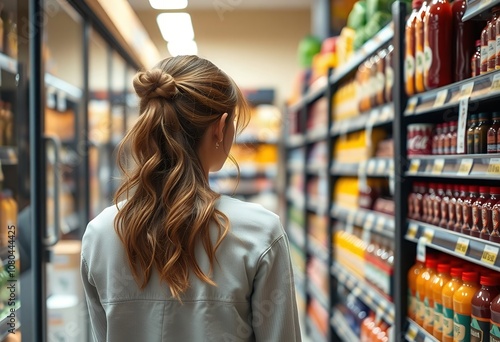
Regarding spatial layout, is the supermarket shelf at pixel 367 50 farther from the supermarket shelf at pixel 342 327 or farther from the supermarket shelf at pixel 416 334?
the supermarket shelf at pixel 342 327

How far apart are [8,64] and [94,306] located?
1.26 m

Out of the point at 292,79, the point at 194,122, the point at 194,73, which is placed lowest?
the point at 194,122

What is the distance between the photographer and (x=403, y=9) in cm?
255

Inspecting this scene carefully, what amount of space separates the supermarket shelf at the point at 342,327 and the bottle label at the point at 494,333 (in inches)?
73.3

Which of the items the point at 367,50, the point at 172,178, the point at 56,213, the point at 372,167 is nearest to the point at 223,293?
the point at 172,178

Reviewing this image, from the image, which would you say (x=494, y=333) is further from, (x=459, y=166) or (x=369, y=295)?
(x=369, y=295)

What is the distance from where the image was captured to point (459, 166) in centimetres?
203

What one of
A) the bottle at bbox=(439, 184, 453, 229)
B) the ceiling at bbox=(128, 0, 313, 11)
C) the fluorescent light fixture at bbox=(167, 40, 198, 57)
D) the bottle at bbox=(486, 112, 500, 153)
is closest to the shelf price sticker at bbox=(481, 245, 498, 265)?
the bottle at bbox=(486, 112, 500, 153)

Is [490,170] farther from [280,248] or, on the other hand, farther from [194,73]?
[194,73]

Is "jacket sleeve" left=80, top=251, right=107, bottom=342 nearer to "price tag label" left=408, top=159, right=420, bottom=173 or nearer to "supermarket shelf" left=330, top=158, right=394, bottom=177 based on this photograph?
"price tag label" left=408, top=159, right=420, bottom=173

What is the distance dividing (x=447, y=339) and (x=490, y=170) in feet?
2.21

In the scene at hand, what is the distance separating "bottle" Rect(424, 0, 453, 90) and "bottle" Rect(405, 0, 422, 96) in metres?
0.17

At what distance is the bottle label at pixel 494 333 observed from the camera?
169cm

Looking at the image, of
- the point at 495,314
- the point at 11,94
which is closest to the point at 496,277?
the point at 495,314
